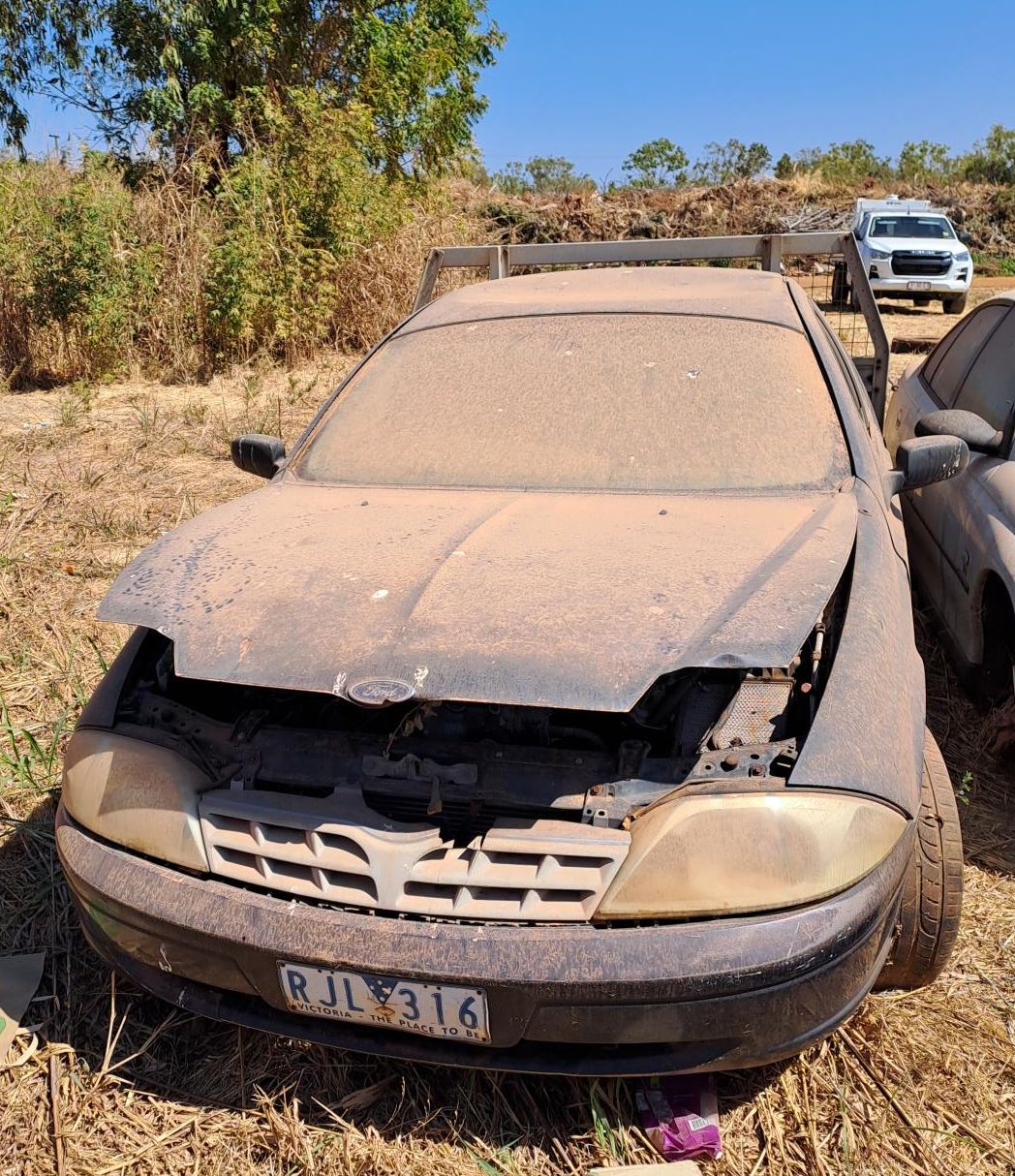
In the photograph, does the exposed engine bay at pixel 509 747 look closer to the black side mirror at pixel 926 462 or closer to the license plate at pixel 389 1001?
the license plate at pixel 389 1001

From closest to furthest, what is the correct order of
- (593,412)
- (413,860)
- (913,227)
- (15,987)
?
(413,860)
(15,987)
(593,412)
(913,227)

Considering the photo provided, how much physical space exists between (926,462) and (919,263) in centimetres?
1326

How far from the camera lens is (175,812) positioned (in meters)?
1.98

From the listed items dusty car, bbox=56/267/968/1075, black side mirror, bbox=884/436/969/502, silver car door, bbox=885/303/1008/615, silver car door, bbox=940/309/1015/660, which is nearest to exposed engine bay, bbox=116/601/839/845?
dusty car, bbox=56/267/968/1075

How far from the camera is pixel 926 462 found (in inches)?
110

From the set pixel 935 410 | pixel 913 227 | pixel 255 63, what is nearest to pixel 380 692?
pixel 935 410

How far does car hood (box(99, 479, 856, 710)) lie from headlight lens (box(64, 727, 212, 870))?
0.95ft

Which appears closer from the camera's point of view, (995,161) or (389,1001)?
(389,1001)

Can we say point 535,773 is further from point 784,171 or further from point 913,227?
point 784,171

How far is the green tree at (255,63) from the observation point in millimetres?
11719

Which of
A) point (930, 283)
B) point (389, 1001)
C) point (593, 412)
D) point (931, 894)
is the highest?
point (930, 283)

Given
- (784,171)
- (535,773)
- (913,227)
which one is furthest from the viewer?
(784,171)

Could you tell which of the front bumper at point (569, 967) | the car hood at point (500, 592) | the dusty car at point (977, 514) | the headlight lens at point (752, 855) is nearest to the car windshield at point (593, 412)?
the car hood at point (500, 592)

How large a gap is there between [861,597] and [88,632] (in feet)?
11.0
